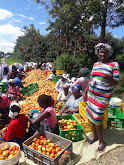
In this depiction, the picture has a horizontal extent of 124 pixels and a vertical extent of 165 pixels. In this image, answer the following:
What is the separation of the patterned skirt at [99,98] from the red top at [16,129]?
150 centimetres

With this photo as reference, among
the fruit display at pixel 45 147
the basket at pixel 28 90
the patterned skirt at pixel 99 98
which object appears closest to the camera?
the patterned skirt at pixel 99 98

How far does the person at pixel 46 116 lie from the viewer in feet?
9.89

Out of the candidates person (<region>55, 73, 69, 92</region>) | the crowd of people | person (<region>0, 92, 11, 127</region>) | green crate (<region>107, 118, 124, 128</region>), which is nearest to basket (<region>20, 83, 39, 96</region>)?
person (<region>55, 73, 69, 92</region>)

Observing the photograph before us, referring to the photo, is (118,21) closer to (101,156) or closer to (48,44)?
(101,156)

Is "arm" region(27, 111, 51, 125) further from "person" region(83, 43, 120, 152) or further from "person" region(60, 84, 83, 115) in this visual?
"person" region(60, 84, 83, 115)

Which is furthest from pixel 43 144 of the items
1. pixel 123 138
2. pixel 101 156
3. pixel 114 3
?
pixel 114 3

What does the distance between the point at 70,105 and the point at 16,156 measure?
7.18 ft

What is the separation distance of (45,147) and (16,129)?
721 millimetres

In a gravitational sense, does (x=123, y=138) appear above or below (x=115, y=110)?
below

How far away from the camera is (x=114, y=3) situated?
8.48m

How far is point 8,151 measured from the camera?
8.24ft

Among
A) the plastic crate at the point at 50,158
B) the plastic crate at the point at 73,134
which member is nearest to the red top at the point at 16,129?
the plastic crate at the point at 50,158

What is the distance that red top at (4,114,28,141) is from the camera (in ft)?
9.43

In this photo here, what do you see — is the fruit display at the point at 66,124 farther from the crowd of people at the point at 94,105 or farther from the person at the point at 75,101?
the person at the point at 75,101
